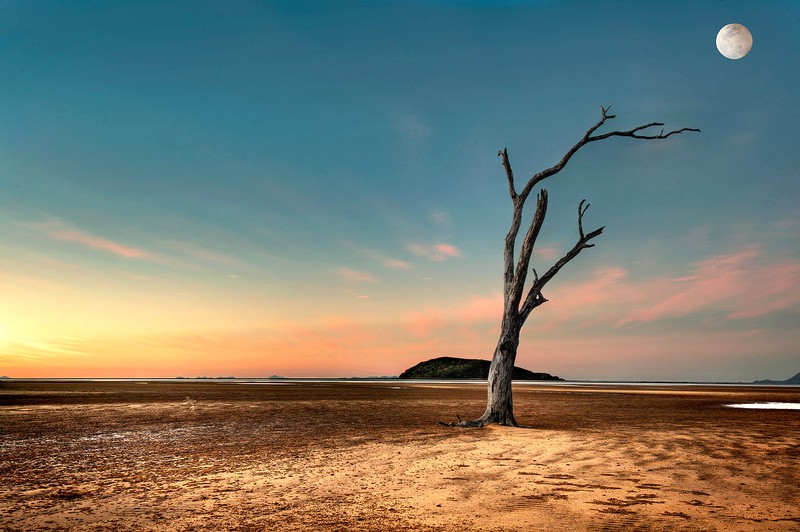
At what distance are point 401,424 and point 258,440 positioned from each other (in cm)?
514

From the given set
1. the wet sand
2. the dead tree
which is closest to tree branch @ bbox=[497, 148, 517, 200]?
the dead tree

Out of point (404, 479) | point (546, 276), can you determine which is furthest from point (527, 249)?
point (404, 479)

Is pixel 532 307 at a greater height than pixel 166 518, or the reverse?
pixel 532 307

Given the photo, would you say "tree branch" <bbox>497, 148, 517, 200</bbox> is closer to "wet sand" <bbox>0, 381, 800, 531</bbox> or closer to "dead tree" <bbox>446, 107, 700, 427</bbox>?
"dead tree" <bbox>446, 107, 700, 427</bbox>

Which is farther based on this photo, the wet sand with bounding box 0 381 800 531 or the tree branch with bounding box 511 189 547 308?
the tree branch with bounding box 511 189 547 308

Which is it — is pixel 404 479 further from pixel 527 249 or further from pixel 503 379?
pixel 527 249

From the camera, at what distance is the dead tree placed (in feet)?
51.6

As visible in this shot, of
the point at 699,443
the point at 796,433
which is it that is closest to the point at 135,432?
the point at 699,443

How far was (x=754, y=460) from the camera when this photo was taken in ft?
32.0

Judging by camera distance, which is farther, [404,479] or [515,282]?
[515,282]

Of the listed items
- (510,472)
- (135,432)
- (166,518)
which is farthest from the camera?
(135,432)

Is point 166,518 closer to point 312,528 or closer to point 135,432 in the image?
point 312,528

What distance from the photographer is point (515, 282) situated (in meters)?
16.2

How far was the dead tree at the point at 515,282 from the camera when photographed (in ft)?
51.6
